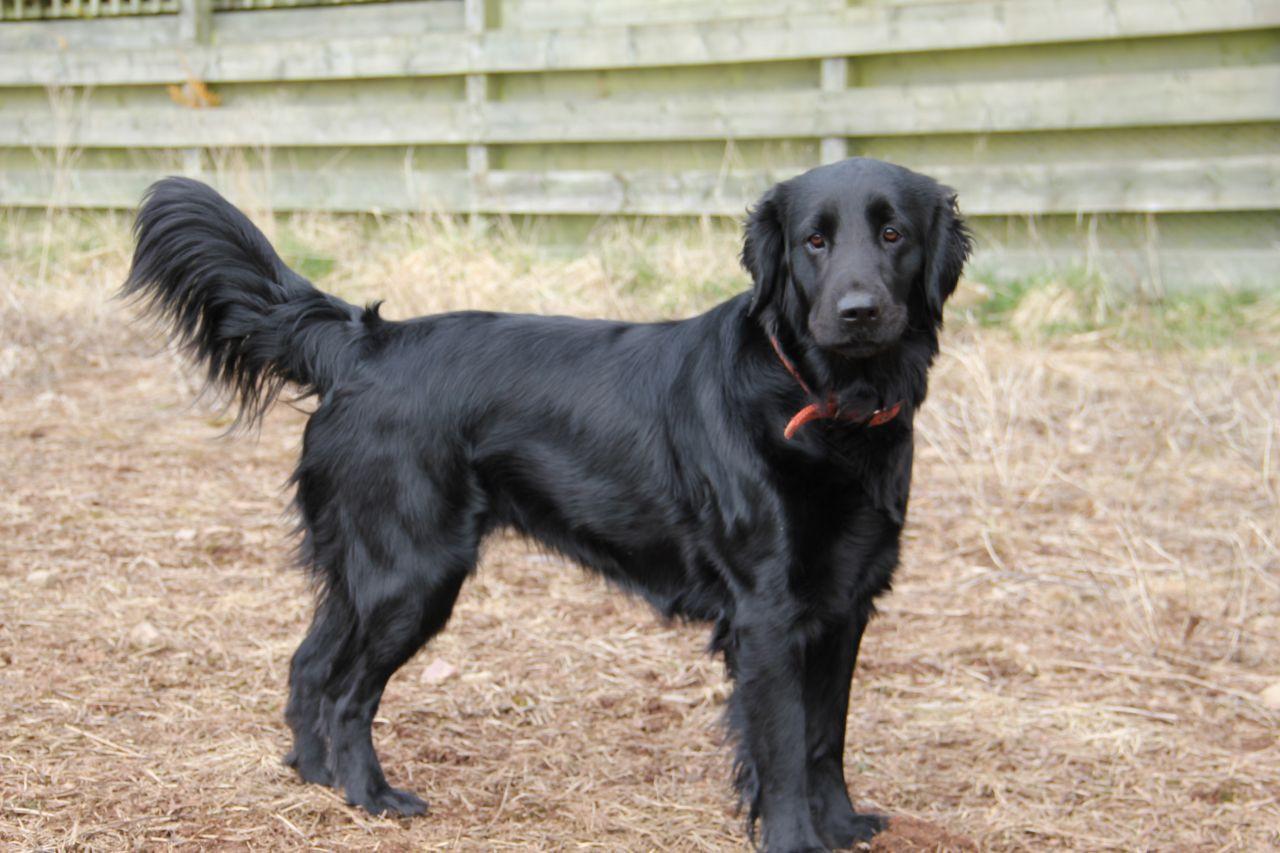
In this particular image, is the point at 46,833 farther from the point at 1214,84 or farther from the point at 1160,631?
the point at 1214,84

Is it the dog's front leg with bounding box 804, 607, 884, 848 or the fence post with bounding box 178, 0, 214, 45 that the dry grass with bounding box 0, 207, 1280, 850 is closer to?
the dog's front leg with bounding box 804, 607, 884, 848

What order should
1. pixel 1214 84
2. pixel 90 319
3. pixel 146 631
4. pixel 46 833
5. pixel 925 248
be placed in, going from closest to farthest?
pixel 46 833 → pixel 925 248 → pixel 146 631 → pixel 1214 84 → pixel 90 319

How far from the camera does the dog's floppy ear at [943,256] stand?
281cm

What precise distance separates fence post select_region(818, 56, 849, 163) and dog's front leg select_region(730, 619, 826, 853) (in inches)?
195

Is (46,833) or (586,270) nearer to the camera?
(46,833)

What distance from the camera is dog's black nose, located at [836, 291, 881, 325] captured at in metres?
2.56

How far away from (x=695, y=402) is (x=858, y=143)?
15.9 feet

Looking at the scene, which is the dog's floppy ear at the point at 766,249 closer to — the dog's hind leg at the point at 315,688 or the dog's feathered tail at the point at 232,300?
the dog's feathered tail at the point at 232,300

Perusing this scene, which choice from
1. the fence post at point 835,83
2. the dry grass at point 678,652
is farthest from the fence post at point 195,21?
the fence post at point 835,83

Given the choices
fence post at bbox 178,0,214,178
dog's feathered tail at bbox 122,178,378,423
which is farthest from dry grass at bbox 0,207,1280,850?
fence post at bbox 178,0,214,178

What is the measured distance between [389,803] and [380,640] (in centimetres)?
36

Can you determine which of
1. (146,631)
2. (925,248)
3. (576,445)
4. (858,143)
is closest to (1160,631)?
(925,248)

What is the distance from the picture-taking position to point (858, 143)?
290 inches

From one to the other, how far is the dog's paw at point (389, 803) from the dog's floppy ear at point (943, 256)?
155cm
